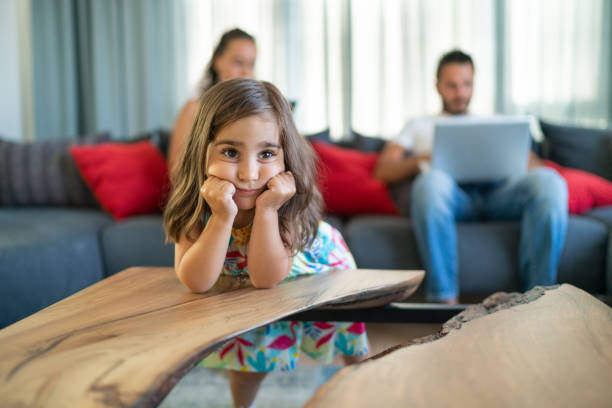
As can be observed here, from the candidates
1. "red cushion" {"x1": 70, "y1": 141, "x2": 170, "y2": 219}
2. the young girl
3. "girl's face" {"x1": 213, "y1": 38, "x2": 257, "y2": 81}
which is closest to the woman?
"girl's face" {"x1": 213, "y1": 38, "x2": 257, "y2": 81}

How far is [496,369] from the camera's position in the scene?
479 mm

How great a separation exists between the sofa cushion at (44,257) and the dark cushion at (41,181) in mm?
156

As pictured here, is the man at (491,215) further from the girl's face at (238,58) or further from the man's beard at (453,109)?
the girl's face at (238,58)

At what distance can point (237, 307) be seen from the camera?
69cm

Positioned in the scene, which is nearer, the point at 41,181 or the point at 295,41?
the point at 41,181

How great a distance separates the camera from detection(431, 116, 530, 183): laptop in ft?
5.62

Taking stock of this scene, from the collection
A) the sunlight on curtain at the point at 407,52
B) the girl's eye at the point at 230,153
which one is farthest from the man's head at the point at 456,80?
the girl's eye at the point at 230,153

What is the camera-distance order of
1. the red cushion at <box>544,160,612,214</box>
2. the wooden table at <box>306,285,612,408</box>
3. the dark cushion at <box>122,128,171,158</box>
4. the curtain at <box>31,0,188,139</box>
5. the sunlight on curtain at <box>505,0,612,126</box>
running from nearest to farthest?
1. the wooden table at <box>306,285,612,408</box>
2. the red cushion at <box>544,160,612,214</box>
3. the dark cushion at <box>122,128,171,158</box>
4. the sunlight on curtain at <box>505,0,612,126</box>
5. the curtain at <box>31,0,188,139</box>

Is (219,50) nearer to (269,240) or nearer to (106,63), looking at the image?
(269,240)

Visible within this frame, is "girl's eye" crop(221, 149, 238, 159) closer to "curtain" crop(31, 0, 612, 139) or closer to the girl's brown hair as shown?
the girl's brown hair

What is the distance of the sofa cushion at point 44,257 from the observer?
2.73 ft

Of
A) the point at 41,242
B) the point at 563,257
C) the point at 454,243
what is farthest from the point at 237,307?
the point at 563,257

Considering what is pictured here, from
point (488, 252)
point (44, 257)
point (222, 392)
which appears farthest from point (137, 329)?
point (488, 252)

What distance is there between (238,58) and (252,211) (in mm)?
1352
